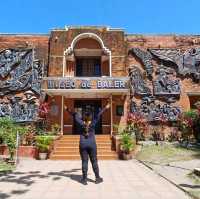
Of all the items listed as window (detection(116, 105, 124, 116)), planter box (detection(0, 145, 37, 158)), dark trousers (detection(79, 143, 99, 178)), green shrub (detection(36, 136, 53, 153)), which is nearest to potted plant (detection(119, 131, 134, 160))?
green shrub (detection(36, 136, 53, 153))

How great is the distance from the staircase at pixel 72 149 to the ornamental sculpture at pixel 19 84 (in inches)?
152

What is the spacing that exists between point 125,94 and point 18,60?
23.2 feet

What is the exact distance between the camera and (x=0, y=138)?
658 inches

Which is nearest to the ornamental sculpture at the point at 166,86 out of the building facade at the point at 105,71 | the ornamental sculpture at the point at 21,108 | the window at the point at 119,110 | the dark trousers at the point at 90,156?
the building facade at the point at 105,71

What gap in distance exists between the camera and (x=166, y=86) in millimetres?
22453

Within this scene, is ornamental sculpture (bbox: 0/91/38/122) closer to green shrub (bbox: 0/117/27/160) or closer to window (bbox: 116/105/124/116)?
green shrub (bbox: 0/117/27/160)

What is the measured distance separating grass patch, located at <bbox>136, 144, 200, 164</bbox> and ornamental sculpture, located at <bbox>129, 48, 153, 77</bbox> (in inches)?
237

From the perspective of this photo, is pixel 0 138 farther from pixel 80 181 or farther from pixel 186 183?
pixel 186 183

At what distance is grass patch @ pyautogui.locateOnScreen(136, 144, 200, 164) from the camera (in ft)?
49.1

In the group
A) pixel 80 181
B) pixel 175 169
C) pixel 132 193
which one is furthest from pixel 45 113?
pixel 132 193

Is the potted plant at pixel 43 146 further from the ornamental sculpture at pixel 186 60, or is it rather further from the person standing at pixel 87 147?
the ornamental sculpture at pixel 186 60

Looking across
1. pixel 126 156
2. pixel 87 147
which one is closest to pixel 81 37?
pixel 126 156

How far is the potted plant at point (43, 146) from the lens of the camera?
16.8m

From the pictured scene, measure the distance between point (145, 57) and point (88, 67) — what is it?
3782 millimetres
